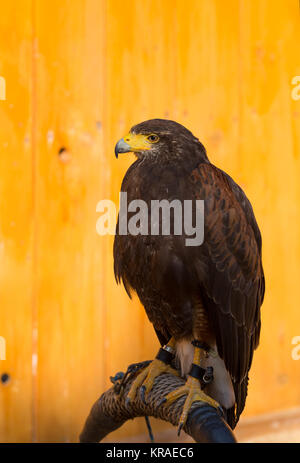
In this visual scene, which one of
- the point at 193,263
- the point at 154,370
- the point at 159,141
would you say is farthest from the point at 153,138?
the point at 154,370

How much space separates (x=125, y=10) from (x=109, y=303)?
2.95 feet

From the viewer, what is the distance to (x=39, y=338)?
169 centimetres

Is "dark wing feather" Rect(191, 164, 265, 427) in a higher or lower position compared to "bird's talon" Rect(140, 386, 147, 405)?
higher

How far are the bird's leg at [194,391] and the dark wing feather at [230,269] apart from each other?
2.2 inches

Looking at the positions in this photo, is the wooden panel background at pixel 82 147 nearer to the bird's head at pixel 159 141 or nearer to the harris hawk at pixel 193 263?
the harris hawk at pixel 193 263

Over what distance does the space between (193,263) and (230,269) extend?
11cm

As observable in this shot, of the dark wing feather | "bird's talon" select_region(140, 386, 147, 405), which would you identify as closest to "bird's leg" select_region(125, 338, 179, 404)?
"bird's talon" select_region(140, 386, 147, 405)

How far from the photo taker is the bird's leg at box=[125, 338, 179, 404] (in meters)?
1.31

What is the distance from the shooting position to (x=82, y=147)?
69.5 inches

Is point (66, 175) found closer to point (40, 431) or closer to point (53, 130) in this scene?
point (53, 130)

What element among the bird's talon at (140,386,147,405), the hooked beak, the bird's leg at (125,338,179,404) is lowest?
Answer: the bird's talon at (140,386,147,405)

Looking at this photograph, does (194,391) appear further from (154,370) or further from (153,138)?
(153,138)

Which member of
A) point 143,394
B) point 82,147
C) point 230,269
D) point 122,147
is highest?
point 82,147

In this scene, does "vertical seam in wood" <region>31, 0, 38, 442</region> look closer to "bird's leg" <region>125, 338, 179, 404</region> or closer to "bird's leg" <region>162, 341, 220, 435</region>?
"bird's leg" <region>125, 338, 179, 404</region>
